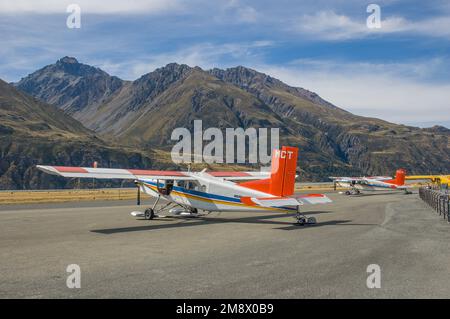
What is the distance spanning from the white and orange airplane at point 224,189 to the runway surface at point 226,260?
1258 mm

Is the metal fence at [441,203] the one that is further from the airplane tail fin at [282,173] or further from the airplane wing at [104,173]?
the airplane wing at [104,173]

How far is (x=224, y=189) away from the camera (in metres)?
23.6

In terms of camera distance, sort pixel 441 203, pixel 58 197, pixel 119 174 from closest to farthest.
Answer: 1. pixel 119 174
2. pixel 441 203
3. pixel 58 197

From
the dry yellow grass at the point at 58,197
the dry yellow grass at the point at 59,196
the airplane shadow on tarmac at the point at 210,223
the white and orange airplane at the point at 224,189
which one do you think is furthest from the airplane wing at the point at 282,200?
the dry yellow grass at the point at 58,197

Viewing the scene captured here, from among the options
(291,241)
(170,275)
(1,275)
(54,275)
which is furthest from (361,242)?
(1,275)

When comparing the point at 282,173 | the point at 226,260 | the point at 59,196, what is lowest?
the point at 59,196

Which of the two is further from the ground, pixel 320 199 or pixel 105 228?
pixel 320 199

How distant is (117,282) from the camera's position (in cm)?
1013

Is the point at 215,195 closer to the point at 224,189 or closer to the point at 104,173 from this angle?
the point at 224,189

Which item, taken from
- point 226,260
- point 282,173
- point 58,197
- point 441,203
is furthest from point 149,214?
point 58,197

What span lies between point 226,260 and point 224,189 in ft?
34.9

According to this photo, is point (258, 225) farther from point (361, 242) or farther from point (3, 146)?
point (3, 146)

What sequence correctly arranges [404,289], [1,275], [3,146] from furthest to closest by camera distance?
[3,146], [1,275], [404,289]
